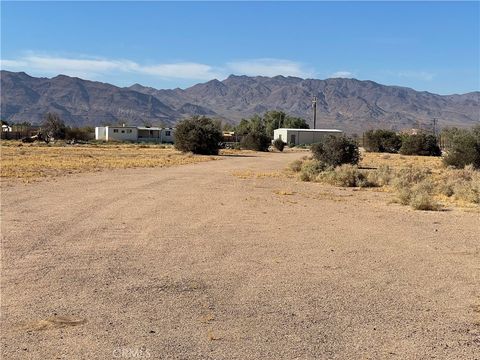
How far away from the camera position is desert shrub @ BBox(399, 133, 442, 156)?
7294 cm

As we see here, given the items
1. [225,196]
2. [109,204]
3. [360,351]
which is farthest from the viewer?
[225,196]

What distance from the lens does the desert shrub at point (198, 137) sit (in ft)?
194

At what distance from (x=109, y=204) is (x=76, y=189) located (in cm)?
504

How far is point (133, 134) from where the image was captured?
11600 centimetres

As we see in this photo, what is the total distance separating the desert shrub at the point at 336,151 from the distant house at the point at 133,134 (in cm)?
8019

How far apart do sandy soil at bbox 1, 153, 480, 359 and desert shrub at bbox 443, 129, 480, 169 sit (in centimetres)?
2380

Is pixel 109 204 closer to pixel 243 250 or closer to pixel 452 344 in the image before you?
pixel 243 250

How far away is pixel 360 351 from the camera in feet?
19.6

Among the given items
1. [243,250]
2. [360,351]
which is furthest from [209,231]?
[360,351]

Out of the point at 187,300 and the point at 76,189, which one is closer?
the point at 187,300

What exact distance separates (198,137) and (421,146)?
2916cm

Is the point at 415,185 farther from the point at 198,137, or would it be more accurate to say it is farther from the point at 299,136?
the point at 299,136

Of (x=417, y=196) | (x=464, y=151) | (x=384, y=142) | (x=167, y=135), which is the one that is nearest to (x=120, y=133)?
(x=167, y=135)

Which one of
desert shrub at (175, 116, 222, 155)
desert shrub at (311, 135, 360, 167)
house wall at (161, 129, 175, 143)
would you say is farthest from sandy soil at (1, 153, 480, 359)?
house wall at (161, 129, 175, 143)
